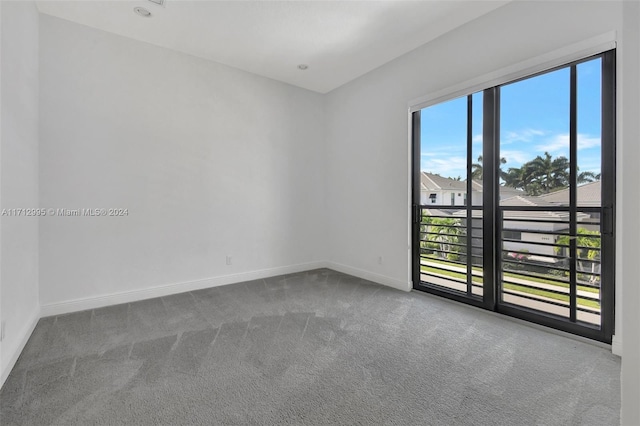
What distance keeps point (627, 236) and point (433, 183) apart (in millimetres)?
2737

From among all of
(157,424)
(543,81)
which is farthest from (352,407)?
(543,81)

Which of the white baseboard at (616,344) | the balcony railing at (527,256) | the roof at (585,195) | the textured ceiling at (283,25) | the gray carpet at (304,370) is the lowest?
the gray carpet at (304,370)

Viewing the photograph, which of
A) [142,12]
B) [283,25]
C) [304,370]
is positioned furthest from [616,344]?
[142,12]

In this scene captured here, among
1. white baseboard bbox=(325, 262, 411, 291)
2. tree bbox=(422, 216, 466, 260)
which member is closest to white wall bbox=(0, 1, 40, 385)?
white baseboard bbox=(325, 262, 411, 291)

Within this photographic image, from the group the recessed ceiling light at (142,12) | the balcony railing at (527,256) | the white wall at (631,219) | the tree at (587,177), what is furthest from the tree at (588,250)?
the recessed ceiling light at (142,12)

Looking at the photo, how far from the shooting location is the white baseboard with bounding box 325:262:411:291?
357 centimetres

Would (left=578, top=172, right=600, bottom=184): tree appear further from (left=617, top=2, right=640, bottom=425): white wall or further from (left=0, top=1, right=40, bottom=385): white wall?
(left=0, top=1, right=40, bottom=385): white wall

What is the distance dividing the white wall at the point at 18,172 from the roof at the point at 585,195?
13.0 feet

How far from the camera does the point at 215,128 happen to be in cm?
373

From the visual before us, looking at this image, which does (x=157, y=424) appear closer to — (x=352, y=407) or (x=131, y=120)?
(x=352, y=407)

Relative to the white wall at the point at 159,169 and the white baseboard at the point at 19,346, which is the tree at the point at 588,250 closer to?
the white wall at the point at 159,169

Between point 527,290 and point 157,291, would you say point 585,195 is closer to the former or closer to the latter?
point 527,290

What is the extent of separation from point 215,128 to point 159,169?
0.87 meters

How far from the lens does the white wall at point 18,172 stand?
72.6 inches
